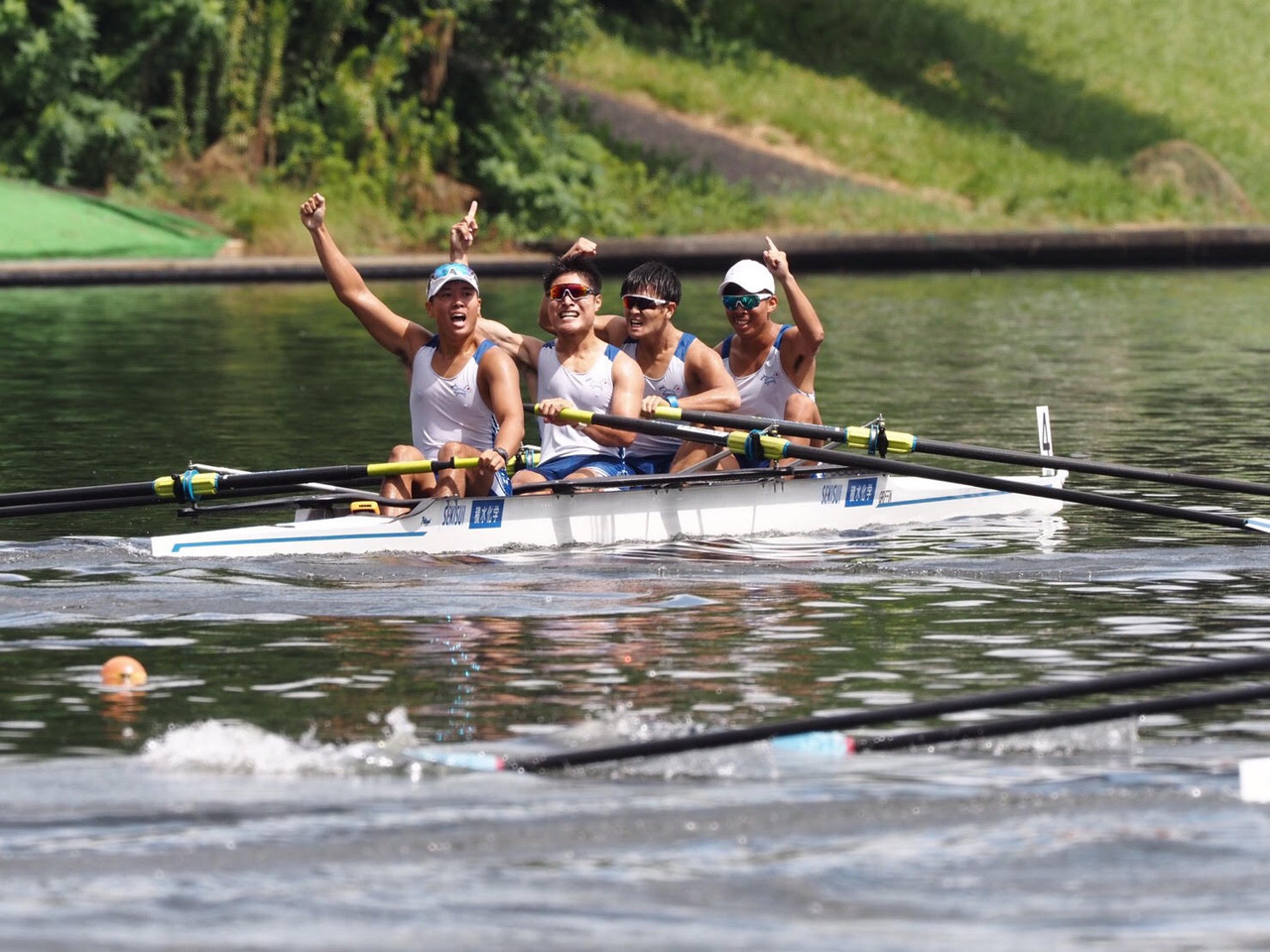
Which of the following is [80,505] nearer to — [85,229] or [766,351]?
[766,351]

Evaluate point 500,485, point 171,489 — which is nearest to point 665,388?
point 500,485

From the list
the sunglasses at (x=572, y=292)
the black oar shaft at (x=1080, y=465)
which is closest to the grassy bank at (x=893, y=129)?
the sunglasses at (x=572, y=292)

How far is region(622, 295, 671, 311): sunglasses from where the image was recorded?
11.7 m

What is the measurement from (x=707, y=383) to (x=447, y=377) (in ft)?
5.15

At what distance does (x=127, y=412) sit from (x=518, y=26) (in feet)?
65.6

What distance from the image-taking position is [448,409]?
1115 cm

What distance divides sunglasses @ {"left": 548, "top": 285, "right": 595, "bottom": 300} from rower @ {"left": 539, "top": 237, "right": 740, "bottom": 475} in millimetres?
275

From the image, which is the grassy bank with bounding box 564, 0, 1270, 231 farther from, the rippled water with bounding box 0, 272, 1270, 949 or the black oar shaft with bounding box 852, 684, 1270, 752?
the black oar shaft with bounding box 852, 684, 1270, 752

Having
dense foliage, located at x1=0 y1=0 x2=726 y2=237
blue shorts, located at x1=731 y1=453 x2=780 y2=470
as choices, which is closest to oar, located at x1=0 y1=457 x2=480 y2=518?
blue shorts, located at x1=731 y1=453 x2=780 y2=470

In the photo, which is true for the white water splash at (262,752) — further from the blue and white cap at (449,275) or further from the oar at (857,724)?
the blue and white cap at (449,275)

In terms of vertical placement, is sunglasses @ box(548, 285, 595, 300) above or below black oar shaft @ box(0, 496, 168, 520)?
above

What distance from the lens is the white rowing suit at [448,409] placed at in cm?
1111

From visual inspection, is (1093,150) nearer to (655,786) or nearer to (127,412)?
(127,412)

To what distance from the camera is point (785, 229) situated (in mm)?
35219
